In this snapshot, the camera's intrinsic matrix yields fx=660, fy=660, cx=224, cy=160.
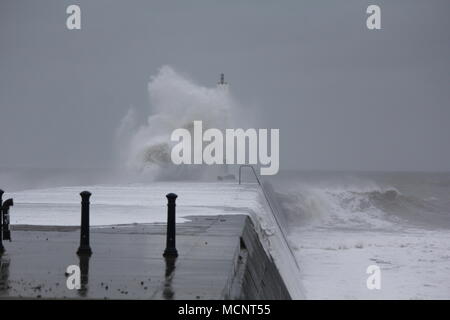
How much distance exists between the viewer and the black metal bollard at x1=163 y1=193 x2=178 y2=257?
26.1ft

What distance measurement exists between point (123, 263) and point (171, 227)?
711mm

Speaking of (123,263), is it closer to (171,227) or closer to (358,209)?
(171,227)

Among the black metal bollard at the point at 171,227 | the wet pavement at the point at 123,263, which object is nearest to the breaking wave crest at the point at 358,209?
the wet pavement at the point at 123,263

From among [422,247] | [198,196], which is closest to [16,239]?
[198,196]

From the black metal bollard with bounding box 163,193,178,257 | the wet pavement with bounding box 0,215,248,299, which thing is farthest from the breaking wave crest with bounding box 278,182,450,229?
the black metal bollard with bounding box 163,193,178,257

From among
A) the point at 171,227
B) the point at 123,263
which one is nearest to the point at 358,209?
the point at 171,227

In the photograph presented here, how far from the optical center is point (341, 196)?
4575 cm

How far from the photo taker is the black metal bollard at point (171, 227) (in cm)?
796

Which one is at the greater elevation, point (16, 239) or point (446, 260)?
point (16, 239)

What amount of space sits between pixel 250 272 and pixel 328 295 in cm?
664

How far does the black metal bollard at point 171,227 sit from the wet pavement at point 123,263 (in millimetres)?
119

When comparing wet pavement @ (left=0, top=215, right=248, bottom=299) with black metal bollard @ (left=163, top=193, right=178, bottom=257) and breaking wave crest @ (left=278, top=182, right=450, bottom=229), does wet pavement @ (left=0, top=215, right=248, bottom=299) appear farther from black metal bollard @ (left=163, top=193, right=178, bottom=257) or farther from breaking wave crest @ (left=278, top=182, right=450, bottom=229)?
breaking wave crest @ (left=278, top=182, right=450, bottom=229)

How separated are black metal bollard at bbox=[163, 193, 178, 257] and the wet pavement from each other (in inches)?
4.7
